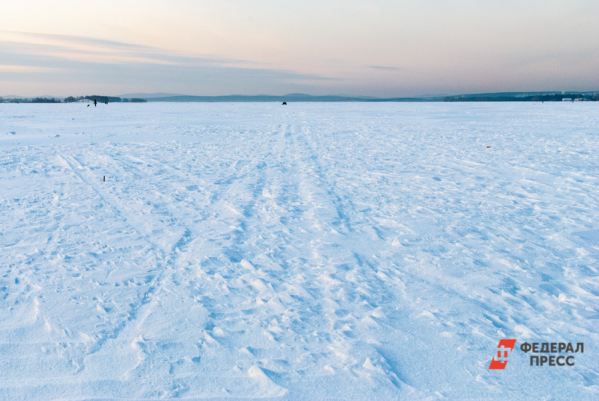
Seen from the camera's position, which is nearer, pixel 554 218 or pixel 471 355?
pixel 471 355

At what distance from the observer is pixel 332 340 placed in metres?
3.54

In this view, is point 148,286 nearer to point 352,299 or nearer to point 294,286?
point 294,286

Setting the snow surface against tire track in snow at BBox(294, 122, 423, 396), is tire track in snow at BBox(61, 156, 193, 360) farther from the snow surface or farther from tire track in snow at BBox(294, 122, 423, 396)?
tire track in snow at BBox(294, 122, 423, 396)

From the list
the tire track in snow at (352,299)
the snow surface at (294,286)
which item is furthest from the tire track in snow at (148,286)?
the tire track in snow at (352,299)

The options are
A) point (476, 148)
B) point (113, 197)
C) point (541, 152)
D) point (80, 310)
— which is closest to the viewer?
point (80, 310)

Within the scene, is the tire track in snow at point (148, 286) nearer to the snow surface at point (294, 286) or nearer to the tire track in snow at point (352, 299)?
the snow surface at point (294, 286)

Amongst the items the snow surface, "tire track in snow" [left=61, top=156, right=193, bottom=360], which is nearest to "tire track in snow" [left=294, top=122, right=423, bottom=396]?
the snow surface

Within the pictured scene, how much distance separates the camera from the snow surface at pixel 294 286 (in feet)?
10.2

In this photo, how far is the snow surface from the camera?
122 inches

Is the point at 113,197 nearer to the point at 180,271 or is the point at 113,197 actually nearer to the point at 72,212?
the point at 72,212

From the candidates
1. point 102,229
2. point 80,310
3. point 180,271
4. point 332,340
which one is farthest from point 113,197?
point 332,340

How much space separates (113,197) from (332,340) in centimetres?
575

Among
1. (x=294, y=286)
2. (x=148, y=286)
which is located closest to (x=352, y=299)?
(x=294, y=286)

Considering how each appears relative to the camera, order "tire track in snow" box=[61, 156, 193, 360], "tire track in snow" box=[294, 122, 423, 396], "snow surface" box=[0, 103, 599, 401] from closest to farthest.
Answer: "snow surface" box=[0, 103, 599, 401], "tire track in snow" box=[294, 122, 423, 396], "tire track in snow" box=[61, 156, 193, 360]
